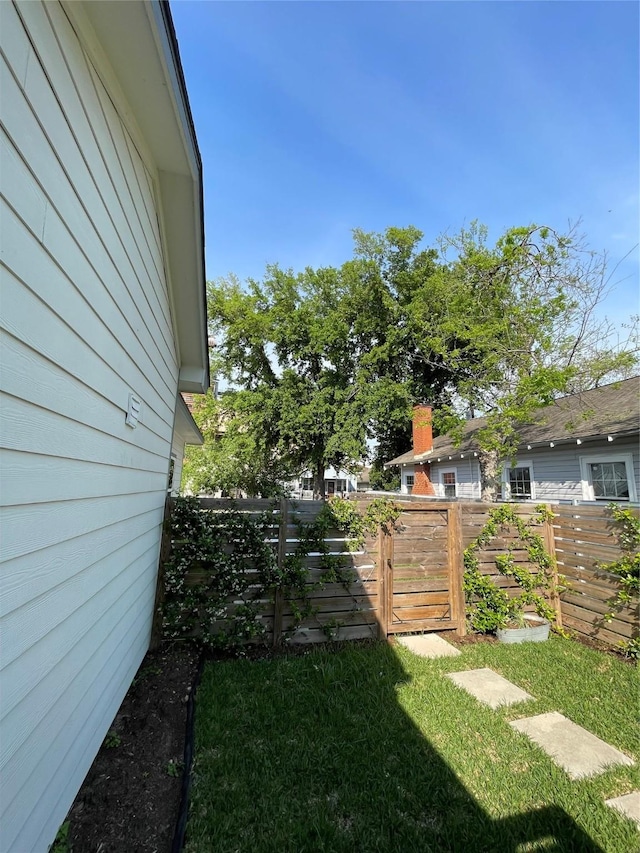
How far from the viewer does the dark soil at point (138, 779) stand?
1815mm

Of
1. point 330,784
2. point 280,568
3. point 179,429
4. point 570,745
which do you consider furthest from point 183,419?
point 570,745

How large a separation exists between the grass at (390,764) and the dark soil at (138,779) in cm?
15

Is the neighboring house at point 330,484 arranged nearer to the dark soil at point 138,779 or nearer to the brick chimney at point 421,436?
the brick chimney at point 421,436

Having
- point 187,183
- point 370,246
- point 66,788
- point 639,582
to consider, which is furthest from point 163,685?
point 370,246

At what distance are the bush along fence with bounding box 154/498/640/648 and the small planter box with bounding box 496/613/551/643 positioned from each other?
0.12 metres

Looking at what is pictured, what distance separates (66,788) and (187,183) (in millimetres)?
3833

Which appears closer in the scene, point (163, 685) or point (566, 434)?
point (163, 685)

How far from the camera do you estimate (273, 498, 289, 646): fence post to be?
4.08 m

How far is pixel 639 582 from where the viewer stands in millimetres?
3920

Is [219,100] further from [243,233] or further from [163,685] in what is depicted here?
[163,685]

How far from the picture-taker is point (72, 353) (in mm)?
1624

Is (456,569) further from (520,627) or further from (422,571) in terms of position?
(520,627)

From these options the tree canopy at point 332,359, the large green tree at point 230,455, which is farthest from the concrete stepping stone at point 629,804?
the large green tree at point 230,455

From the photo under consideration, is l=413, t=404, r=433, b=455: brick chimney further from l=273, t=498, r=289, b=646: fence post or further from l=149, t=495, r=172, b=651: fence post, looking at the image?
l=149, t=495, r=172, b=651: fence post
